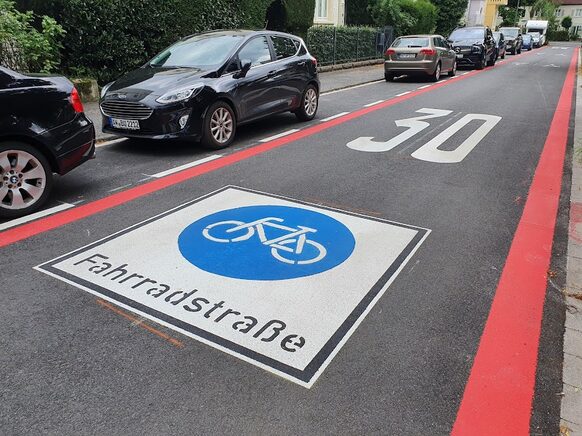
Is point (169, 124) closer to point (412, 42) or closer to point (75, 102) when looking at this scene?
point (75, 102)

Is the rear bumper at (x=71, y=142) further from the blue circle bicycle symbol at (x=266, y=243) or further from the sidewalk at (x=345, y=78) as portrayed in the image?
the sidewalk at (x=345, y=78)

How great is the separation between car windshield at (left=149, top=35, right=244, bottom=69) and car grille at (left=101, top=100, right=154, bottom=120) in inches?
52.2

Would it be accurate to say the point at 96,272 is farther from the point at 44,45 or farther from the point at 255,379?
the point at 44,45

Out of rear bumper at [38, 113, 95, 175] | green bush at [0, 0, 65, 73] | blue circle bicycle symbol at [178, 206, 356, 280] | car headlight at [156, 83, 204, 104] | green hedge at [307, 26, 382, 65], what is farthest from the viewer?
green hedge at [307, 26, 382, 65]

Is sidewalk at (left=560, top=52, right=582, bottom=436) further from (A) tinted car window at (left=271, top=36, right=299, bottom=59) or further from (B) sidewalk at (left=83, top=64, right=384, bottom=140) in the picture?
(B) sidewalk at (left=83, top=64, right=384, bottom=140)

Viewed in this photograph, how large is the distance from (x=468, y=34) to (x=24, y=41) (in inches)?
815

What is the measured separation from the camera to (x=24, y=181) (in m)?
4.98

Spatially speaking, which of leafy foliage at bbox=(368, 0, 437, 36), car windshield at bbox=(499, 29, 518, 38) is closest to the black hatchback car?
leafy foliage at bbox=(368, 0, 437, 36)

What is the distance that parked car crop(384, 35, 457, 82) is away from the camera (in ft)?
58.5

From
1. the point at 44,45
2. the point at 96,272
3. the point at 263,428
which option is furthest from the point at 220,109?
the point at 263,428

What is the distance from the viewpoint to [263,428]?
241 cm

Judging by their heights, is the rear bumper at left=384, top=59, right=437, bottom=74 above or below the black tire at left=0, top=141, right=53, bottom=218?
below

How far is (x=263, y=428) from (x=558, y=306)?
2.32 m

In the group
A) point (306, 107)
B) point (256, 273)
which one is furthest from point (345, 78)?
point (256, 273)
